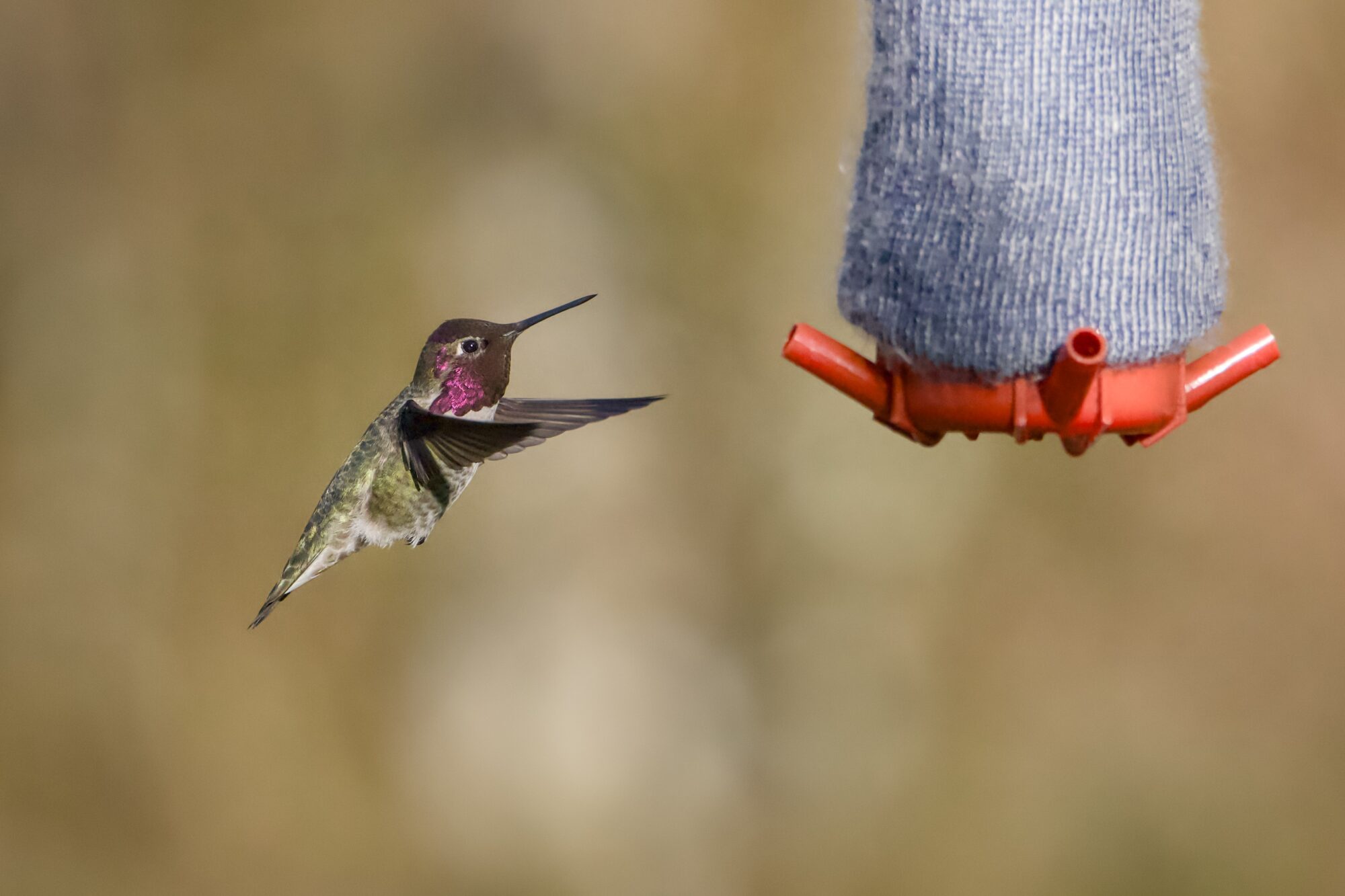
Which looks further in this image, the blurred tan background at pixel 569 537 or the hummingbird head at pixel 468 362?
the blurred tan background at pixel 569 537

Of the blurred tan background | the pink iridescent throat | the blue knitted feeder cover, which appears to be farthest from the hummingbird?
the blurred tan background

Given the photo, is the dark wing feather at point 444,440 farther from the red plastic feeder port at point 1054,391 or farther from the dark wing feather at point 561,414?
the red plastic feeder port at point 1054,391

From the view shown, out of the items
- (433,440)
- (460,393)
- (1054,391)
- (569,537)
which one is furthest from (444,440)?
(569,537)

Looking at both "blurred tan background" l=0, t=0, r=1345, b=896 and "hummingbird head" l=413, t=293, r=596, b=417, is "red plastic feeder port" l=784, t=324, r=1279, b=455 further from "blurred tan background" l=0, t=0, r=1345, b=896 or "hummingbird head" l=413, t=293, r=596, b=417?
"blurred tan background" l=0, t=0, r=1345, b=896

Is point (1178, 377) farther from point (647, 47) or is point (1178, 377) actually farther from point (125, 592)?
point (125, 592)

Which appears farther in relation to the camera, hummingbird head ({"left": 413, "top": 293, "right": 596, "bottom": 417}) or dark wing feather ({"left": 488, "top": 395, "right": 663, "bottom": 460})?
hummingbird head ({"left": 413, "top": 293, "right": 596, "bottom": 417})

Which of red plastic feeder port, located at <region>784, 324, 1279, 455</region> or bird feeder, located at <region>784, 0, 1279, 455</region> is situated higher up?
bird feeder, located at <region>784, 0, 1279, 455</region>

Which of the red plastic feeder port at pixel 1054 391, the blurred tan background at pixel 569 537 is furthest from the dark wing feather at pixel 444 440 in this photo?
the blurred tan background at pixel 569 537
